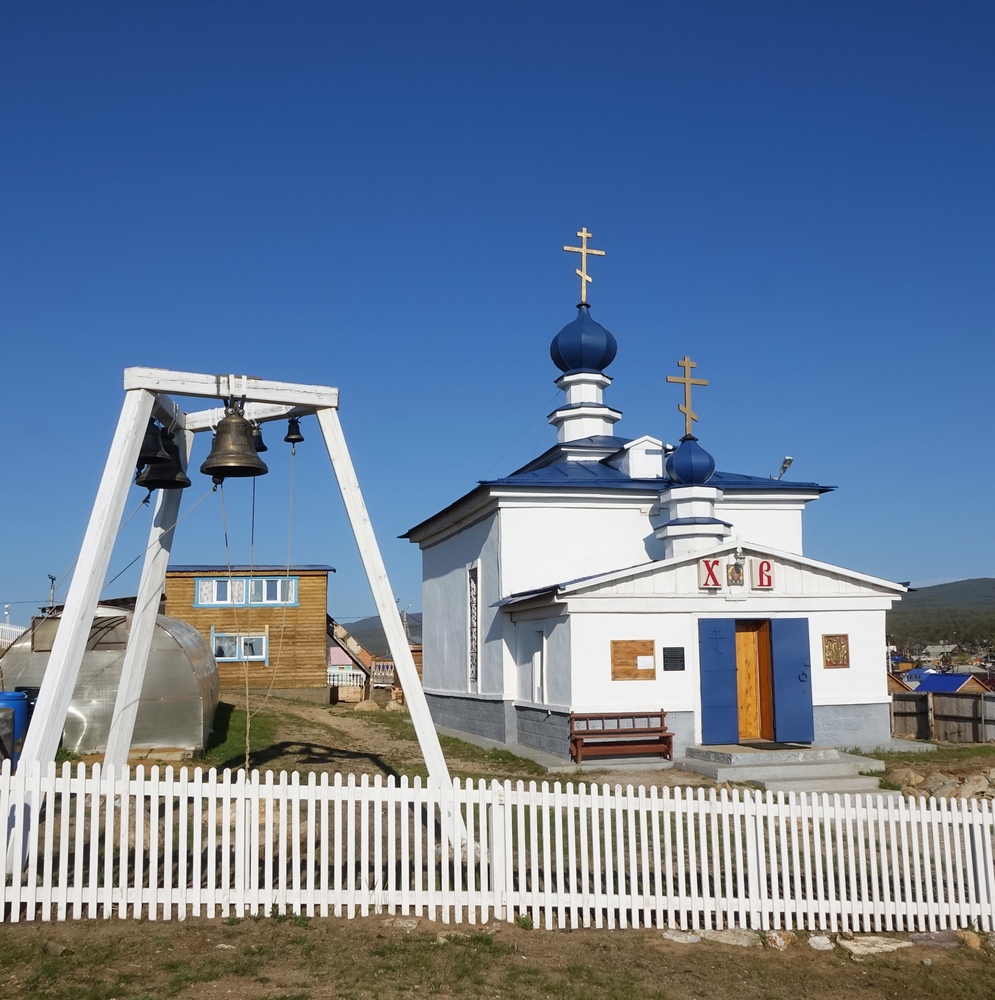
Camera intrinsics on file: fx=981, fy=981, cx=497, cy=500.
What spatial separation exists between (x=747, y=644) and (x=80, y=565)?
12340 mm

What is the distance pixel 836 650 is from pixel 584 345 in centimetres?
1114

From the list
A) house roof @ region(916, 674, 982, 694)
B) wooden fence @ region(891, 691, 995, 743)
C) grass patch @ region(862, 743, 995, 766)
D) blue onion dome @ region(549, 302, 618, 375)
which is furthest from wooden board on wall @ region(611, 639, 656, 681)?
house roof @ region(916, 674, 982, 694)

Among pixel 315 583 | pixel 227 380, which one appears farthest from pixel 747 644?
pixel 315 583

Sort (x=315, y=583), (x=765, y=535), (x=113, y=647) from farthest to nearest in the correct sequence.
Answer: (x=315, y=583), (x=765, y=535), (x=113, y=647)

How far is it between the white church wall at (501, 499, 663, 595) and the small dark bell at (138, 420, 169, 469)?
33.4 feet

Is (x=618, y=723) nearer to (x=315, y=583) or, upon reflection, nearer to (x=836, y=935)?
(x=836, y=935)

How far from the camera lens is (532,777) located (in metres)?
15.0

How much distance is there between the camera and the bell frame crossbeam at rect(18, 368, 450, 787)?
848cm

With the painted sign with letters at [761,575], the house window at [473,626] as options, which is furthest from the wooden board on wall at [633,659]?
the house window at [473,626]

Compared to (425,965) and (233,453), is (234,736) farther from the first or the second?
(425,965)

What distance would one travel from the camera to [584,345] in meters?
25.8

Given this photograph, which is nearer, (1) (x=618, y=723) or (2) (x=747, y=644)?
(1) (x=618, y=723)

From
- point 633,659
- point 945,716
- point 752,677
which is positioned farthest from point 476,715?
point 945,716

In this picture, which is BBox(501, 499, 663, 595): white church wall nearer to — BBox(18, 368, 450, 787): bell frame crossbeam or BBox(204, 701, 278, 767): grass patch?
BBox(204, 701, 278, 767): grass patch
